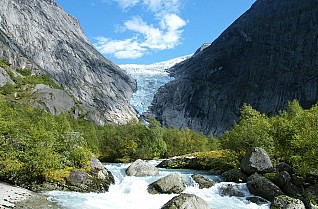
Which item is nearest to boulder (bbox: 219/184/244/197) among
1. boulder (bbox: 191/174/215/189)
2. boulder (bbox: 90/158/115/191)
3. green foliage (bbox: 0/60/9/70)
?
boulder (bbox: 191/174/215/189)

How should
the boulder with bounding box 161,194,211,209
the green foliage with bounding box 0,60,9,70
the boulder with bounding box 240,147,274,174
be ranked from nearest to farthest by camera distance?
the boulder with bounding box 161,194,211,209 < the boulder with bounding box 240,147,274,174 < the green foliage with bounding box 0,60,9,70

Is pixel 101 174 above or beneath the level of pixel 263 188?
above

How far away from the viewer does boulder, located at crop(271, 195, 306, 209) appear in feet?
90.5

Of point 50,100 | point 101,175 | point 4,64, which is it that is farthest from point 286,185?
point 4,64

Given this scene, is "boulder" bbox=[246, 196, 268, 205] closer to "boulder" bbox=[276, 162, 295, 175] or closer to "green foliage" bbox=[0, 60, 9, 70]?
"boulder" bbox=[276, 162, 295, 175]

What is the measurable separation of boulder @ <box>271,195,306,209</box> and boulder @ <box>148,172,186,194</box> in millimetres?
10483

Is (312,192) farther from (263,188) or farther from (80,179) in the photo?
(80,179)

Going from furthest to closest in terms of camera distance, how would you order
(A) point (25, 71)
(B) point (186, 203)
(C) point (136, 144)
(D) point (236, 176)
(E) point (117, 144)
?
(A) point (25, 71)
(E) point (117, 144)
(C) point (136, 144)
(D) point (236, 176)
(B) point (186, 203)

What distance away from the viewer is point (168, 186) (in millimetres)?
34781

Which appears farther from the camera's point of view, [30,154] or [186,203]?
[30,154]

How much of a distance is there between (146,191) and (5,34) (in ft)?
610

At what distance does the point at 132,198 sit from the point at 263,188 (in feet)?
46.1

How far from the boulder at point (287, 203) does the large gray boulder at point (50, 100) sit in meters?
125

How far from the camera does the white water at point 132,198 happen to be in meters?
28.4
